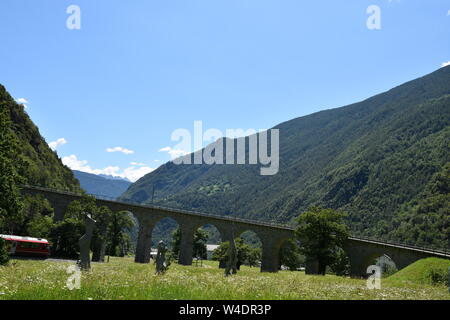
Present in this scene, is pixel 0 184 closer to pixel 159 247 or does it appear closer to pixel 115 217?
pixel 159 247

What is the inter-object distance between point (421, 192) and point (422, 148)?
40.4m

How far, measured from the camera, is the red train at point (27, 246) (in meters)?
44.3

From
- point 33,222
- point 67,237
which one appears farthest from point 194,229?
point 33,222

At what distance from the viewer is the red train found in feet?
145

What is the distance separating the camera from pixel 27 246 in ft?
150

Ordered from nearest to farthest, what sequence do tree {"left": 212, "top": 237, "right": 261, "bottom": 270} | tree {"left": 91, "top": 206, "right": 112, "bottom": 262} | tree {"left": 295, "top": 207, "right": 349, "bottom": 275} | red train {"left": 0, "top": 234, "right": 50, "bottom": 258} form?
1. red train {"left": 0, "top": 234, "right": 50, "bottom": 258}
2. tree {"left": 295, "top": 207, "right": 349, "bottom": 275}
3. tree {"left": 91, "top": 206, "right": 112, "bottom": 262}
4. tree {"left": 212, "top": 237, "right": 261, "bottom": 270}

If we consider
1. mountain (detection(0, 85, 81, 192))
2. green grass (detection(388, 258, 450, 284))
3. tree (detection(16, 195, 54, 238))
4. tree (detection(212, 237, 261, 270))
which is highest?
mountain (detection(0, 85, 81, 192))

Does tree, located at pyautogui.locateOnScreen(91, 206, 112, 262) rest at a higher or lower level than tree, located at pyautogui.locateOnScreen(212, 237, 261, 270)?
higher

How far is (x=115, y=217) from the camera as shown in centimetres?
7125

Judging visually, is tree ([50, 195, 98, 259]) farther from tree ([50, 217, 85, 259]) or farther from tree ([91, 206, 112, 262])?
tree ([91, 206, 112, 262])

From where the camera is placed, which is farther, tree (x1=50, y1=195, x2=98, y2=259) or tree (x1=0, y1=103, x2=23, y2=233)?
tree (x1=50, y1=195, x2=98, y2=259)

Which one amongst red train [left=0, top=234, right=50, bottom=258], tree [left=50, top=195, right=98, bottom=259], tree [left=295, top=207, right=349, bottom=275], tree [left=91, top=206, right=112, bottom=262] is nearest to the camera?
red train [left=0, top=234, right=50, bottom=258]

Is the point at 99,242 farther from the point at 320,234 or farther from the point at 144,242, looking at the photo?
the point at 320,234

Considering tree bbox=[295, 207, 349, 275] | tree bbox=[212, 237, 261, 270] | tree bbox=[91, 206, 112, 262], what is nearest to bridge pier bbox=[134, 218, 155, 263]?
tree bbox=[91, 206, 112, 262]
